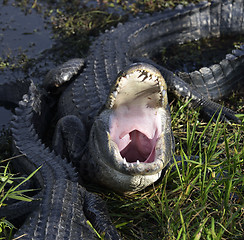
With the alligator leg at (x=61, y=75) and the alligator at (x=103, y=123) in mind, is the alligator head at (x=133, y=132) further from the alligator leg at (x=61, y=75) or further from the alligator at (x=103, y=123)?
the alligator leg at (x=61, y=75)

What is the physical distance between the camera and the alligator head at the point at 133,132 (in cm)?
310

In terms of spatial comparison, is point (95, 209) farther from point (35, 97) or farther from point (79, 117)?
point (35, 97)

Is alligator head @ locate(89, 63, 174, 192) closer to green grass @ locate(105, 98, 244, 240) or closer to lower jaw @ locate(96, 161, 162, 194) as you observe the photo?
lower jaw @ locate(96, 161, 162, 194)

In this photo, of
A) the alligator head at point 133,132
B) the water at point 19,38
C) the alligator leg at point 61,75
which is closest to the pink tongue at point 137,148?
the alligator head at point 133,132

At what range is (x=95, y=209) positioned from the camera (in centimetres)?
315

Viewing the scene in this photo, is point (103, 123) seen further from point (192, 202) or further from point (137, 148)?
point (192, 202)

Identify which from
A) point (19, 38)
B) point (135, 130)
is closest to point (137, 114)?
point (135, 130)

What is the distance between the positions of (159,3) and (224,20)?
1.14 meters

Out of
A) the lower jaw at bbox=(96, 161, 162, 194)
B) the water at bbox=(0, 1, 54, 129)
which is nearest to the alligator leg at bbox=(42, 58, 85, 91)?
the water at bbox=(0, 1, 54, 129)

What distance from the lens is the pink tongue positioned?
364 centimetres

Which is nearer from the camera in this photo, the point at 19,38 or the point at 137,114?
the point at 137,114

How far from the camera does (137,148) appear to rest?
3.68 meters

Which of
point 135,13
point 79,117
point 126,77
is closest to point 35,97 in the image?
point 79,117

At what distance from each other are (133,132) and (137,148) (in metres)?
0.14
